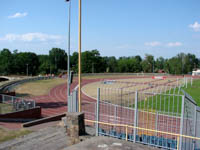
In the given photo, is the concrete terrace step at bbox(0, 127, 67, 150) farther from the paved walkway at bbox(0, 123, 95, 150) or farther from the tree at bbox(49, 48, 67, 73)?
the tree at bbox(49, 48, 67, 73)

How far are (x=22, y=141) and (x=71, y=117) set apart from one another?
105 inches

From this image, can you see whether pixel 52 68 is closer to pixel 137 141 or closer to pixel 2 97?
pixel 2 97

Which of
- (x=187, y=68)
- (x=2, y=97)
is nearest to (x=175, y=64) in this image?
(x=187, y=68)

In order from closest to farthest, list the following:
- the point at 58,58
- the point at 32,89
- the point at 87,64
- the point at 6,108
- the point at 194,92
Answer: the point at 6,108, the point at 194,92, the point at 32,89, the point at 87,64, the point at 58,58

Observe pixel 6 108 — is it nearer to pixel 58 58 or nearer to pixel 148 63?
pixel 148 63

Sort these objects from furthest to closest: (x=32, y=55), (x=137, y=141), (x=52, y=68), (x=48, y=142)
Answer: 1. (x=32, y=55)
2. (x=52, y=68)
3. (x=48, y=142)
4. (x=137, y=141)

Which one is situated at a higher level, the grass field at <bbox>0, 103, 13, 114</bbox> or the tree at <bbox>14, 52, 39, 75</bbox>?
the tree at <bbox>14, 52, 39, 75</bbox>

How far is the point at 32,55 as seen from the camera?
97188 millimetres

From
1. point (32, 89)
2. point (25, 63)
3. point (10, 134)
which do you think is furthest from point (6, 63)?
point (10, 134)

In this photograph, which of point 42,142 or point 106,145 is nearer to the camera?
point 106,145

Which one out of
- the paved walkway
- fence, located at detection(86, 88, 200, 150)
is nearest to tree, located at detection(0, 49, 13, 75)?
fence, located at detection(86, 88, 200, 150)

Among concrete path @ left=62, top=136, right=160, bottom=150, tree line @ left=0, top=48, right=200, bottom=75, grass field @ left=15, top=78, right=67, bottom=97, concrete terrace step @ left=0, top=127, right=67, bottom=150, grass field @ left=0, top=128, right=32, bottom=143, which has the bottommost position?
grass field @ left=15, top=78, right=67, bottom=97

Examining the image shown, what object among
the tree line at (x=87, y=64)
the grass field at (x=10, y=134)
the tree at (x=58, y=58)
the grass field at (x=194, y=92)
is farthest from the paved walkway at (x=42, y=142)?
the tree at (x=58, y=58)

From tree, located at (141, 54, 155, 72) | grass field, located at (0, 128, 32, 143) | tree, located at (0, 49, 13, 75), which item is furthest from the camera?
tree, located at (141, 54, 155, 72)
